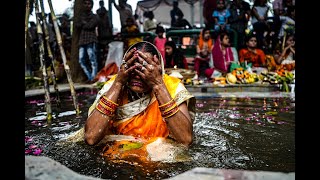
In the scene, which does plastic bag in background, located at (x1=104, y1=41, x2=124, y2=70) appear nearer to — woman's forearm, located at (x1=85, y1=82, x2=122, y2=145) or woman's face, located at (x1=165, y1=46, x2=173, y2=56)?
woman's face, located at (x1=165, y1=46, x2=173, y2=56)

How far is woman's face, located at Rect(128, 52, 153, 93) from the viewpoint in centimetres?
284

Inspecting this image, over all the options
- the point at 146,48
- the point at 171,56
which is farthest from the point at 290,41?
the point at 146,48

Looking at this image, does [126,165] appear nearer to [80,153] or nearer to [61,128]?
[80,153]

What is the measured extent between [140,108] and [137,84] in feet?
0.83

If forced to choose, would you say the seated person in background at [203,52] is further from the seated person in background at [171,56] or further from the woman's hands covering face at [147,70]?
the woman's hands covering face at [147,70]

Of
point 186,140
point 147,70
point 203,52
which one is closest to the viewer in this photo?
point 147,70

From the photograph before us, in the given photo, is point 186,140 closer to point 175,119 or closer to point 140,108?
point 175,119

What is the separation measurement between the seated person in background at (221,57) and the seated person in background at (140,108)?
664 cm

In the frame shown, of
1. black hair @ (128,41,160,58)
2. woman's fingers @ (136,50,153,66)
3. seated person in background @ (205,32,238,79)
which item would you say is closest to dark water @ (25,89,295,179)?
woman's fingers @ (136,50,153,66)

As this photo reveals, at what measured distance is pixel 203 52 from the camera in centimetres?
1023

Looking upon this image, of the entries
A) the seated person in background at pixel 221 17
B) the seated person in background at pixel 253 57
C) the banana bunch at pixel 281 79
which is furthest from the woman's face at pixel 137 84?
the seated person in background at pixel 221 17

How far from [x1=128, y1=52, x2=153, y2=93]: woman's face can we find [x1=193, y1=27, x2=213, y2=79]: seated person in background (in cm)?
743

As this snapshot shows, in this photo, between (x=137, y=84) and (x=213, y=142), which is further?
(x=213, y=142)

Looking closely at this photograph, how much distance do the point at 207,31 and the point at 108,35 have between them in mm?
3585
